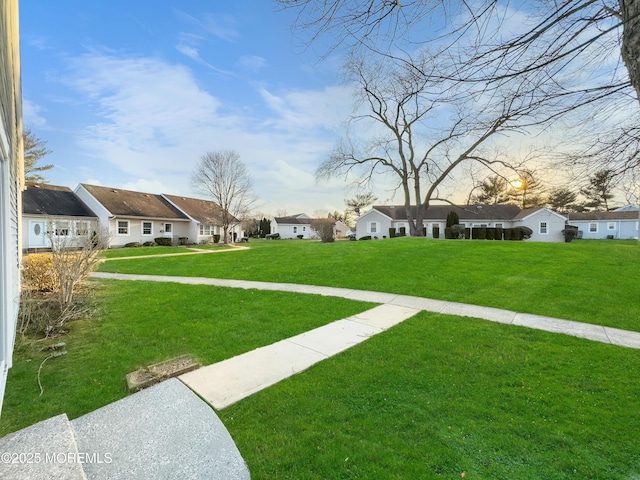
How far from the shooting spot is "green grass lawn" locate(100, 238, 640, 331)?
22.3 ft

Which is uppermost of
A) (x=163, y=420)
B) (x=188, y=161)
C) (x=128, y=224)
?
(x=188, y=161)

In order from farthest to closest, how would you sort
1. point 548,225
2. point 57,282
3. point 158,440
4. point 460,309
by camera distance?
point 548,225 → point 57,282 → point 460,309 → point 158,440

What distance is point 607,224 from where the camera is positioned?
38594 millimetres

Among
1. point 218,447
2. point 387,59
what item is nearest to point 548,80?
point 387,59

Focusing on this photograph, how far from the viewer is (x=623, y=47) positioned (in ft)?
7.11

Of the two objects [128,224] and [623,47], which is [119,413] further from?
[128,224]

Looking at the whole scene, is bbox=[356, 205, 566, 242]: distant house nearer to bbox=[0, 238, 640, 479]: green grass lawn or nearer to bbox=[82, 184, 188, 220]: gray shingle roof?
bbox=[82, 184, 188, 220]: gray shingle roof

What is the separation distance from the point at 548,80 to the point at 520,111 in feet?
1.16

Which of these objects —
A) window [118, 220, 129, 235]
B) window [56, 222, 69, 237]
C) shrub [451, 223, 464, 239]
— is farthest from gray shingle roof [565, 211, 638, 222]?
window [118, 220, 129, 235]

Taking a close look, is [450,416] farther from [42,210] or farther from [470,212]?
[470,212]

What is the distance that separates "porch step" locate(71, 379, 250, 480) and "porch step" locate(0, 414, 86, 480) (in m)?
0.29

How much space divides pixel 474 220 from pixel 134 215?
38.3m

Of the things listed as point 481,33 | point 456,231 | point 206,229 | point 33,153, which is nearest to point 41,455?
point 481,33

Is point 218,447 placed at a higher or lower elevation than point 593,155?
lower
